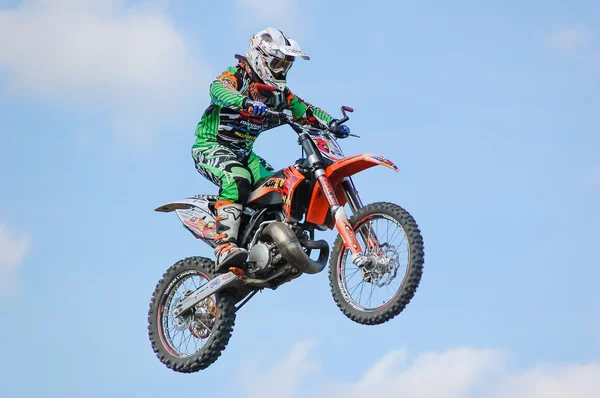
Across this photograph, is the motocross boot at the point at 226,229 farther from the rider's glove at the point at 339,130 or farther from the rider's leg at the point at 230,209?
the rider's glove at the point at 339,130

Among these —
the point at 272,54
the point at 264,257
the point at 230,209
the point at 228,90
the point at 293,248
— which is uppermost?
the point at 272,54

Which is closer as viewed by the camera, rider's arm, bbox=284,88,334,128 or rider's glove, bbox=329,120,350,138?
rider's glove, bbox=329,120,350,138

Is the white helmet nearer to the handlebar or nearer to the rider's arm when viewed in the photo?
the rider's arm

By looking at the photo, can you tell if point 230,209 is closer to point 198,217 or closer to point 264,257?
point 264,257

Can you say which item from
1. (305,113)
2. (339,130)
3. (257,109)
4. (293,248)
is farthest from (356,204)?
(305,113)

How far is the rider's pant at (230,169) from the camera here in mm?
14664

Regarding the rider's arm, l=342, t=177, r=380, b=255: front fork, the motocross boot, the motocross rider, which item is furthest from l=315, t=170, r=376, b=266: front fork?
the rider's arm

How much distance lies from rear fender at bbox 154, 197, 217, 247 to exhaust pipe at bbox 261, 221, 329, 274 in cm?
126

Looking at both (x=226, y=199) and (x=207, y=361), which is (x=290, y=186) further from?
(x=207, y=361)

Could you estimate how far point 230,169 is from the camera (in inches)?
583

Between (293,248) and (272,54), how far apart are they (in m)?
2.77

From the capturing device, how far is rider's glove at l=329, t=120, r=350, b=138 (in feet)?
49.0

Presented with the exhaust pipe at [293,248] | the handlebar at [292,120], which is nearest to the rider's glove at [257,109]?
the handlebar at [292,120]

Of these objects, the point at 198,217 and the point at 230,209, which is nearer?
the point at 230,209
